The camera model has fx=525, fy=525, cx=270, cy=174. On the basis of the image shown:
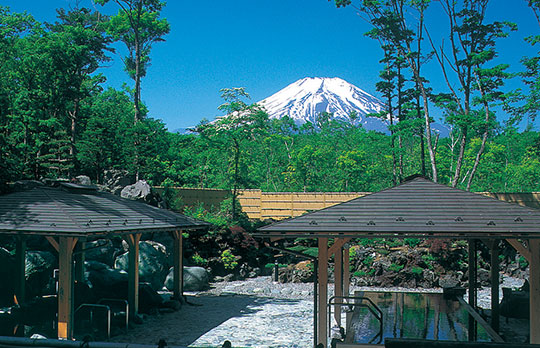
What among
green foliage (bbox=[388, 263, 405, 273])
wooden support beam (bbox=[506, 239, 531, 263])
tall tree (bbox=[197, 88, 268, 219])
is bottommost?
green foliage (bbox=[388, 263, 405, 273])

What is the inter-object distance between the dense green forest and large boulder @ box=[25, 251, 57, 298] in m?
4.15

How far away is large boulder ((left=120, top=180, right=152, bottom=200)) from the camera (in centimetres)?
2198

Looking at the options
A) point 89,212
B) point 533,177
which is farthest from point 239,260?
point 533,177

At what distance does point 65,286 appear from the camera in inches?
398

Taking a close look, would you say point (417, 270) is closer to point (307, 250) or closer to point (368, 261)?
point (368, 261)

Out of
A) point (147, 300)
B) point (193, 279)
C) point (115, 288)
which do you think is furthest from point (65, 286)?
point (193, 279)

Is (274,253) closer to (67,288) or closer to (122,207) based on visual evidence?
(122,207)

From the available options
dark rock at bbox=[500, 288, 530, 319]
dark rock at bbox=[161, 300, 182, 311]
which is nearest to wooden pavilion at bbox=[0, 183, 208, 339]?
dark rock at bbox=[161, 300, 182, 311]

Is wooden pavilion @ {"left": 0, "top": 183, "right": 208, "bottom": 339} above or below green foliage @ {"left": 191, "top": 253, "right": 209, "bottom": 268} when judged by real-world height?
above

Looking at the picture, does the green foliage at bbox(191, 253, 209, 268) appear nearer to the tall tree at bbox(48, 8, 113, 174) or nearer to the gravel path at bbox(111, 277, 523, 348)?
the gravel path at bbox(111, 277, 523, 348)

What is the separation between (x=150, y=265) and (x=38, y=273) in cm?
376

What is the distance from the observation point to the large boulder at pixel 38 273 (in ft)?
47.8

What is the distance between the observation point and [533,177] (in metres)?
41.8

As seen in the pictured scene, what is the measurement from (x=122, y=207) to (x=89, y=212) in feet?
6.19
